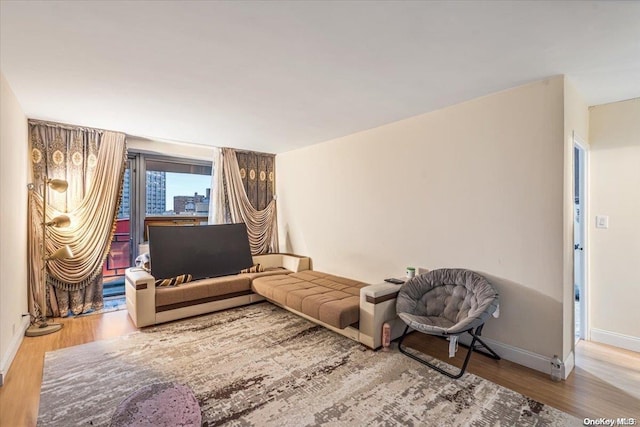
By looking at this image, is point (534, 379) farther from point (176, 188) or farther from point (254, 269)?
point (176, 188)

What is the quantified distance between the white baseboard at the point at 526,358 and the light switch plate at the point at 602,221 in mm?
1387

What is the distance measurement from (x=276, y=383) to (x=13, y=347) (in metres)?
2.48

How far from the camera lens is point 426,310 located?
300cm

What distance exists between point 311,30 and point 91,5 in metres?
1.18

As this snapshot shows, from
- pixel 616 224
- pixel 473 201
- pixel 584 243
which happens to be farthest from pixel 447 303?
pixel 616 224

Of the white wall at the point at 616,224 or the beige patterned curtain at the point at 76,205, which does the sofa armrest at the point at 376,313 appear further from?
the beige patterned curtain at the point at 76,205

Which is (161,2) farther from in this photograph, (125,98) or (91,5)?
(125,98)

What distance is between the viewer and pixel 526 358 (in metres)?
2.58

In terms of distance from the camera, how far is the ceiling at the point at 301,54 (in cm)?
165

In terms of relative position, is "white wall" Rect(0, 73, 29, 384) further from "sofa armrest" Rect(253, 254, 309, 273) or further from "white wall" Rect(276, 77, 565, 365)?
"white wall" Rect(276, 77, 565, 365)

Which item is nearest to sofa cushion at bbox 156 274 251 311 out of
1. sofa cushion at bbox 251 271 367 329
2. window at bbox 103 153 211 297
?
sofa cushion at bbox 251 271 367 329

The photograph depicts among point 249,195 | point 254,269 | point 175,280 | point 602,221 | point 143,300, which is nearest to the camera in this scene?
point 602,221

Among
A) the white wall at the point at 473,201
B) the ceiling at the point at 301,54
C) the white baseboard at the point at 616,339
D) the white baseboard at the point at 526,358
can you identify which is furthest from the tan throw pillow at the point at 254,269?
the white baseboard at the point at 616,339

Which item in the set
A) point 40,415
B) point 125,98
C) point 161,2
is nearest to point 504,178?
point 161,2
